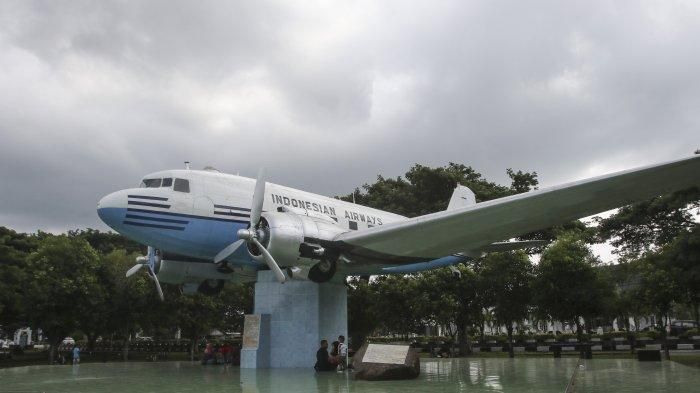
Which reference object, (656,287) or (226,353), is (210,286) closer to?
(226,353)

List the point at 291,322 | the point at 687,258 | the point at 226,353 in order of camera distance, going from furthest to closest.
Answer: the point at 226,353 < the point at 291,322 < the point at 687,258

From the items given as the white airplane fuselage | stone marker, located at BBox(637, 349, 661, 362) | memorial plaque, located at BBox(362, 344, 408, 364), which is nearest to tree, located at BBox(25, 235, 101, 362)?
the white airplane fuselage

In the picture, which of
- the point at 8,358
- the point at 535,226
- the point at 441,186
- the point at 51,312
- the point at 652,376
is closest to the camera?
the point at 652,376

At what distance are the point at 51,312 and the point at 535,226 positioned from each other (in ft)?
112

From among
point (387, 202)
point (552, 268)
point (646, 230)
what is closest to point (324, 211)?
point (552, 268)

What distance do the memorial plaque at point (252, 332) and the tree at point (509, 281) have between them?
1748 centimetres

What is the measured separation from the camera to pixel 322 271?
1875 cm

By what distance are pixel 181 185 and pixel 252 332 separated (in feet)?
22.4

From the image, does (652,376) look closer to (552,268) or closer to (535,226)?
(535,226)

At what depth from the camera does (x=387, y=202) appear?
179 feet

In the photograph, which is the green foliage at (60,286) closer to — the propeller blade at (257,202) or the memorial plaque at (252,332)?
the memorial plaque at (252,332)

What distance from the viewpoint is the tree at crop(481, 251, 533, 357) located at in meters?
34.3

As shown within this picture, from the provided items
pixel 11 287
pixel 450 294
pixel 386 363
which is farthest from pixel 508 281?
pixel 11 287

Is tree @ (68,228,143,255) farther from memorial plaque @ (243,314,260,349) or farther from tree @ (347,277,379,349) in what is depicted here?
→ memorial plaque @ (243,314,260,349)
